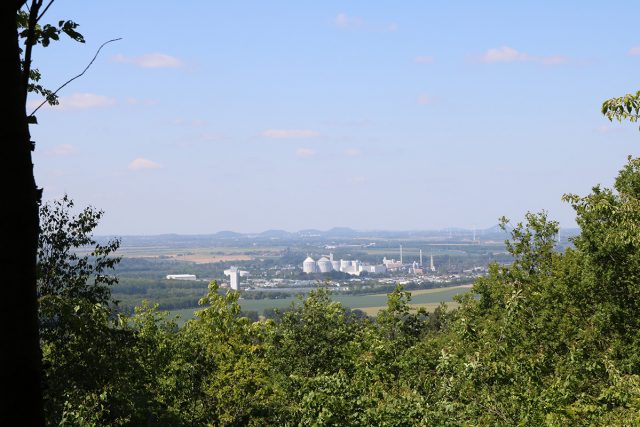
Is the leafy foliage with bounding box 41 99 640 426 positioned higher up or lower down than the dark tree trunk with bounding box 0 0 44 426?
lower down

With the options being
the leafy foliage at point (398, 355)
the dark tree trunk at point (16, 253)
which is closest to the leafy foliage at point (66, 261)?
the leafy foliage at point (398, 355)

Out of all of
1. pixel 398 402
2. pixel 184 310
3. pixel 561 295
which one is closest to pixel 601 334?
pixel 561 295

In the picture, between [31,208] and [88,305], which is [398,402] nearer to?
[88,305]

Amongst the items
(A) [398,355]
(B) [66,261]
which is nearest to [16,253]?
(B) [66,261]

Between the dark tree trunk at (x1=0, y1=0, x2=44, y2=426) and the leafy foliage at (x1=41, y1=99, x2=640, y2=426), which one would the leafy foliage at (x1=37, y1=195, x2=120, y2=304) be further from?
the dark tree trunk at (x1=0, y1=0, x2=44, y2=426)

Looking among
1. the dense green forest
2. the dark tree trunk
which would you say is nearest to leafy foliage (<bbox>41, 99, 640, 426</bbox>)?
the dense green forest

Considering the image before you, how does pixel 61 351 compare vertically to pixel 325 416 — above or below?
above
